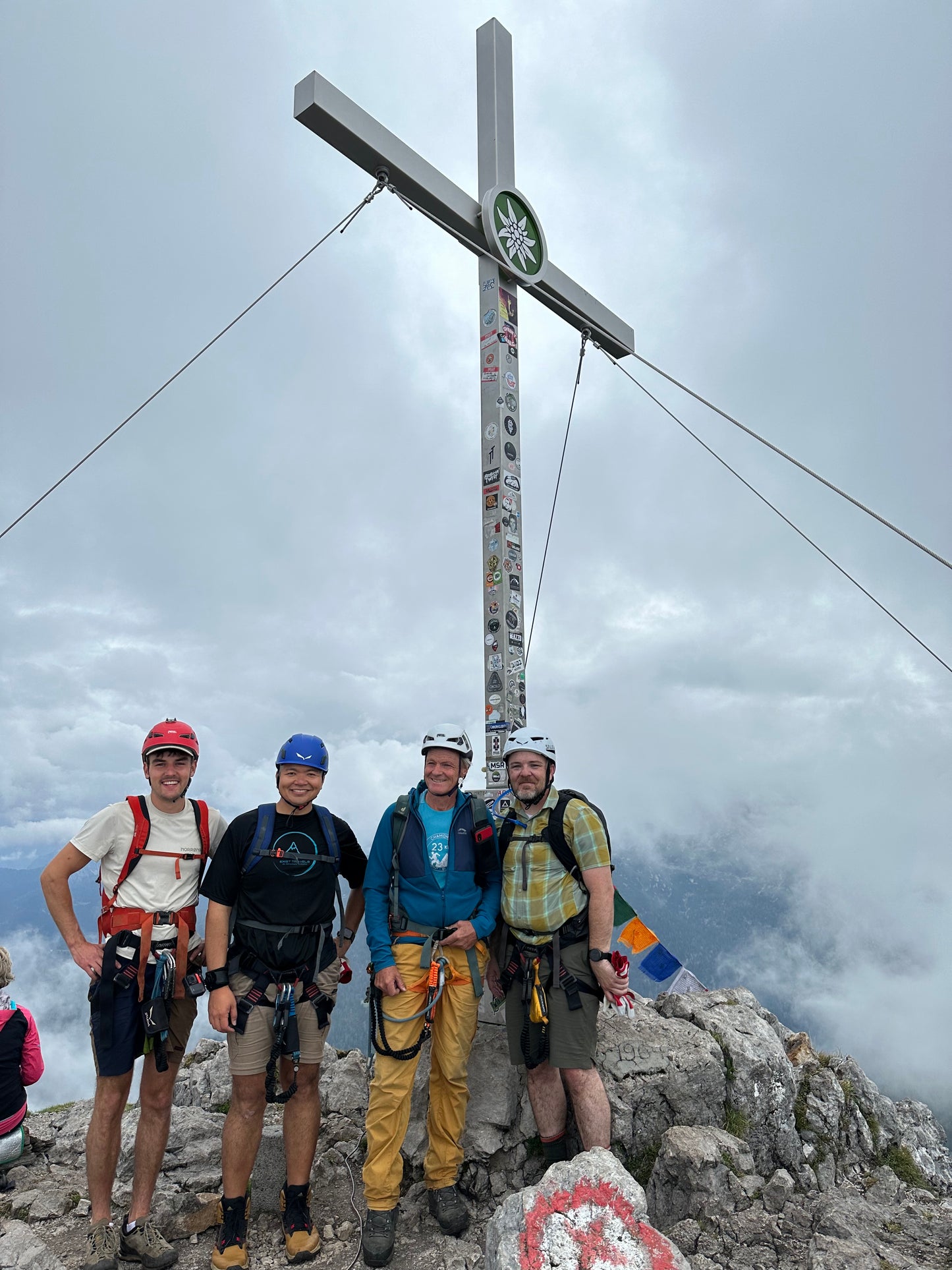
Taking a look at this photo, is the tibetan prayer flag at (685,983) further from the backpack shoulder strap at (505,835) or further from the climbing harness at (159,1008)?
the climbing harness at (159,1008)

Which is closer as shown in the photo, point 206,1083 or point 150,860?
point 150,860

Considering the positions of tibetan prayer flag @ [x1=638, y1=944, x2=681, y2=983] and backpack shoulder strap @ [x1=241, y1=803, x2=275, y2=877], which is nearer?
backpack shoulder strap @ [x1=241, y1=803, x2=275, y2=877]

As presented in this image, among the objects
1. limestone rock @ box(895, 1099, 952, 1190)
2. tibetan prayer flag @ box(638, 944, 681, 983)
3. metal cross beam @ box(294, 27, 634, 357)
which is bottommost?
limestone rock @ box(895, 1099, 952, 1190)

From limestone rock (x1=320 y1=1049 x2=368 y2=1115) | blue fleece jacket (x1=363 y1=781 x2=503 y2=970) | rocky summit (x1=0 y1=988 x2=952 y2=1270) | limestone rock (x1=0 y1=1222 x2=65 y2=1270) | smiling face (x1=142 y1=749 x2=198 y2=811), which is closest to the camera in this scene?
rocky summit (x1=0 y1=988 x2=952 y2=1270)

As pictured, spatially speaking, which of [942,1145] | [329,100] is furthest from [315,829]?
[942,1145]

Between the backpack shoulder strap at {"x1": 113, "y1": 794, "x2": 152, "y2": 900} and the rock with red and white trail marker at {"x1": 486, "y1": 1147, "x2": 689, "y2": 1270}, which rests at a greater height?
the backpack shoulder strap at {"x1": 113, "y1": 794, "x2": 152, "y2": 900}

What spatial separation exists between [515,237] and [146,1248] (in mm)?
9637

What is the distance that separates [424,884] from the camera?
5.38 metres

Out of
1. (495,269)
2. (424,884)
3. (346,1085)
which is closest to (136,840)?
(424,884)

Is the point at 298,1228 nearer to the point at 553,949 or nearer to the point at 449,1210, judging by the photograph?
the point at 449,1210

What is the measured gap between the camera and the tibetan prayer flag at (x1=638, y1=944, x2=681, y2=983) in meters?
7.39

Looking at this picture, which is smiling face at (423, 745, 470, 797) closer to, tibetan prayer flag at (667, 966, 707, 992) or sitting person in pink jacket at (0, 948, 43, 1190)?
tibetan prayer flag at (667, 966, 707, 992)

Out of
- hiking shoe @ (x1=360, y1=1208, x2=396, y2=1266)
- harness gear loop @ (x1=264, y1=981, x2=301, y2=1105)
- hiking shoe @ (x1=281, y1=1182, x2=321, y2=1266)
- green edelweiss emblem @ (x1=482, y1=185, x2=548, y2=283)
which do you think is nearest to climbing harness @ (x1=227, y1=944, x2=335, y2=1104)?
harness gear loop @ (x1=264, y1=981, x2=301, y2=1105)

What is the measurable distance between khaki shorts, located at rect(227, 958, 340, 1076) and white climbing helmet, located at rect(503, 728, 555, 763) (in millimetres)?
2170
